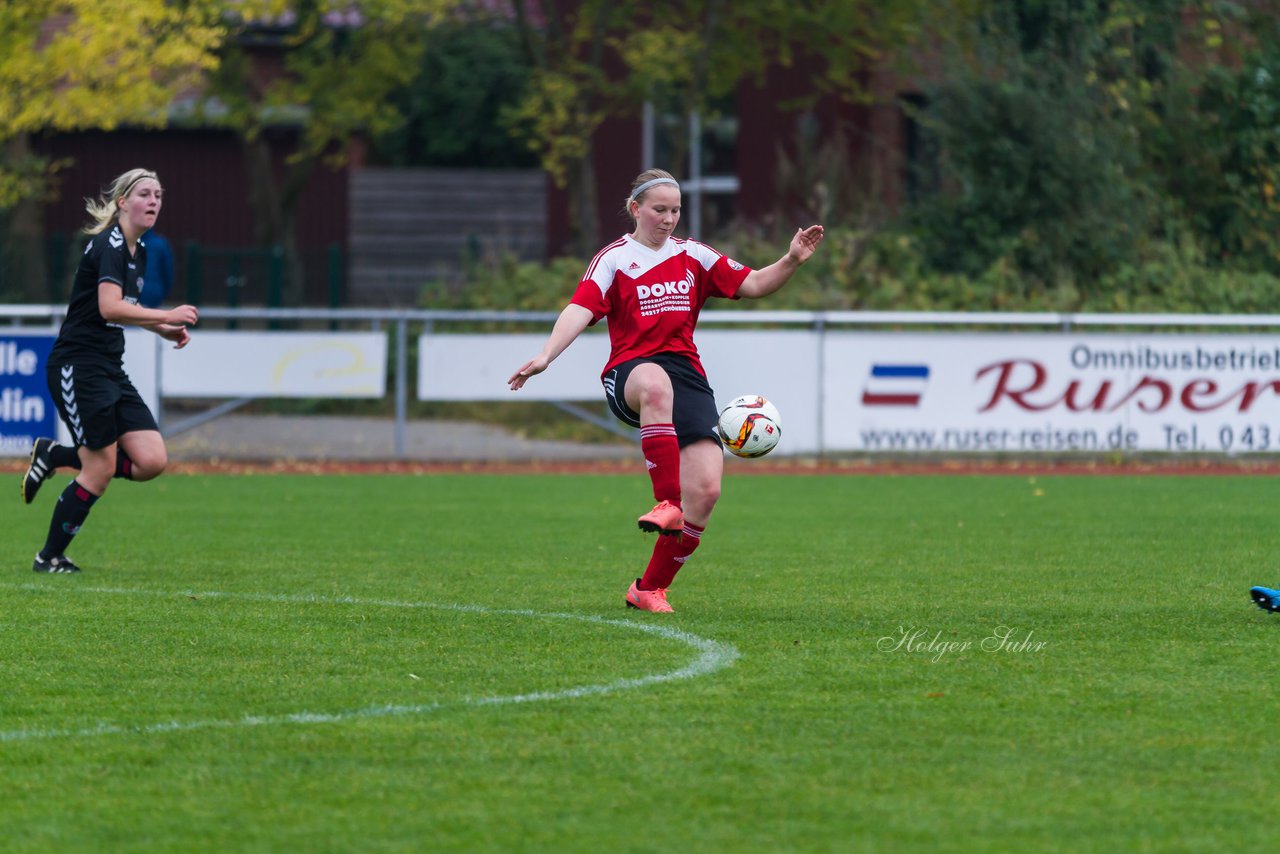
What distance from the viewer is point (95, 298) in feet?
31.6

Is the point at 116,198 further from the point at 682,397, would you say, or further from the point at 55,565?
the point at 682,397

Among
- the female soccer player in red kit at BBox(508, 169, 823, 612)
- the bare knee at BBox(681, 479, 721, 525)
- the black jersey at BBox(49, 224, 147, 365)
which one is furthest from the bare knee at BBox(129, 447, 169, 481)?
the bare knee at BBox(681, 479, 721, 525)

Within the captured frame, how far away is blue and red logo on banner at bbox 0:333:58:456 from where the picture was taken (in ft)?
57.1

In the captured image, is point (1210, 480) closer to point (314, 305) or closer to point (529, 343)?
point (529, 343)

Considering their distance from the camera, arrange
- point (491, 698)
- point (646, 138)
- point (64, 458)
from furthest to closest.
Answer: point (646, 138) < point (64, 458) < point (491, 698)

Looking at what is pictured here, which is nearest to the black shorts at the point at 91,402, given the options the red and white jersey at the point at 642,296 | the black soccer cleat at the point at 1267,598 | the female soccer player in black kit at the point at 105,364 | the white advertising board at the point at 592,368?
the female soccer player in black kit at the point at 105,364

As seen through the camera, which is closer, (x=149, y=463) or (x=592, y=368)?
(x=149, y=463)

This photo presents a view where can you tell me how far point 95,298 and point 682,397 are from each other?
126 inches

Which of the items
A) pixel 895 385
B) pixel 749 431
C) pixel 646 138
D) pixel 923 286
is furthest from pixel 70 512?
pixel 646 138

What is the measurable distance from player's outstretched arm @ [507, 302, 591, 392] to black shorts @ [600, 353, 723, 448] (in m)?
0.29

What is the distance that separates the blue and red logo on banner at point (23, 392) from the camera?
57.1 ft

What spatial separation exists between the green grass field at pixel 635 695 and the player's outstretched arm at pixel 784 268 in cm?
140

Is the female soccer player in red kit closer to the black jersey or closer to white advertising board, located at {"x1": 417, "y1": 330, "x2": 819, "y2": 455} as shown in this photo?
the black jersey

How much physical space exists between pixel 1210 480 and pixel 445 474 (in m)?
6.83
